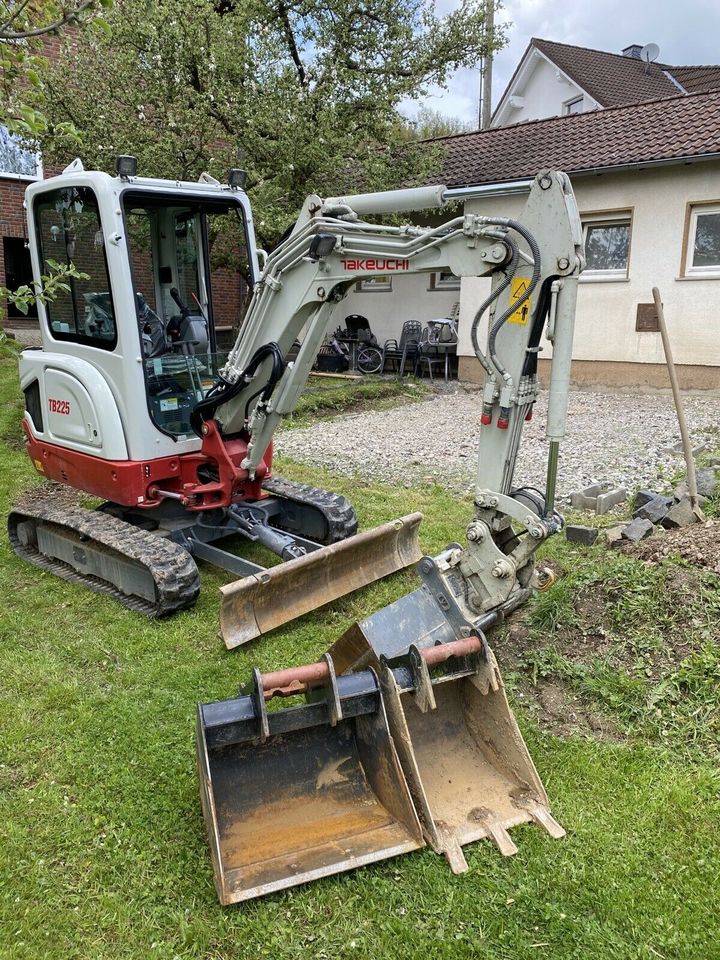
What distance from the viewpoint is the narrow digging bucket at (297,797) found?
2707mm

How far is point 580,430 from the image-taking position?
382 inches

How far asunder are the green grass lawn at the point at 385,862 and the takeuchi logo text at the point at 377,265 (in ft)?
6.29

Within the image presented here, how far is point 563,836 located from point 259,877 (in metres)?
1.13

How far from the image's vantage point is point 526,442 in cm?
937

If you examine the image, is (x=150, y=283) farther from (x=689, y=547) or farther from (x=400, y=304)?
(x=400, y=304)

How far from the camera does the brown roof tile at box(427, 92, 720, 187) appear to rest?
11.4 metres

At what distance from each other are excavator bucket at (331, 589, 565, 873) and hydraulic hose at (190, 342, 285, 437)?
189cm

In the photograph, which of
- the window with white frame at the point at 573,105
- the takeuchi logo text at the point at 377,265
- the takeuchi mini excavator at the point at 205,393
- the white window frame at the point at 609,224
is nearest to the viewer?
the takeuchi mini excavator at the point at 205,393

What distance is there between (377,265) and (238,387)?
132cm

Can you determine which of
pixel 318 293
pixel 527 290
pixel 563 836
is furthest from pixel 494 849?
pixel 318 293

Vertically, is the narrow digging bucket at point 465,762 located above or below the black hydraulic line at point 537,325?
below

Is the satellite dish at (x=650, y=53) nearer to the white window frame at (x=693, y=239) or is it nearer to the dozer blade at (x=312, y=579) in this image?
the white window frame at (x=693, y=239)

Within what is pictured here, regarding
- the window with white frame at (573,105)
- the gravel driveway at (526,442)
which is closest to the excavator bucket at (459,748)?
the gravel driveway at (526,442)

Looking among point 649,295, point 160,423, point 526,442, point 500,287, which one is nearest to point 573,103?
point 649,295
